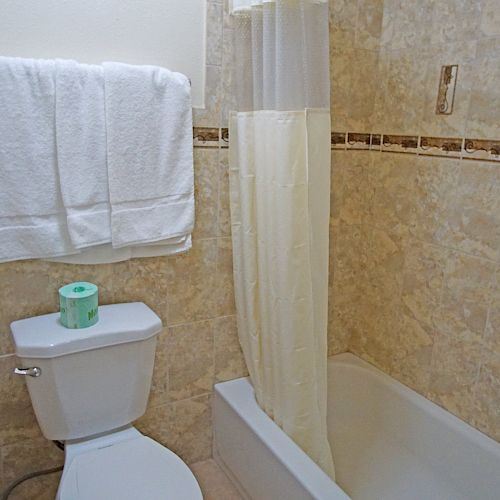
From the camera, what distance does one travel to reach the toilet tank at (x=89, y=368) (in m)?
1.39

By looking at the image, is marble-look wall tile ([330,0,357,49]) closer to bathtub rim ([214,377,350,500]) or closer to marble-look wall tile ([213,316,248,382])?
marble-look wall tile ([213,316,248,382])

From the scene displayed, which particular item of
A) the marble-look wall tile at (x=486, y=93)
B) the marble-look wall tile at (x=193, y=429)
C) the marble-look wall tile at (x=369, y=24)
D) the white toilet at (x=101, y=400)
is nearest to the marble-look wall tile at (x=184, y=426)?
the marble-look wall tile at (x=193, y=429)

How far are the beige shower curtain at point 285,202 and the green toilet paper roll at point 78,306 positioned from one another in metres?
0.51

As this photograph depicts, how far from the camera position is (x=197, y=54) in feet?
5.24

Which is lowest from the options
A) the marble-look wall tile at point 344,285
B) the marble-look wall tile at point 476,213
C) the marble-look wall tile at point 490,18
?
the marble-look wall tile at point 344,285

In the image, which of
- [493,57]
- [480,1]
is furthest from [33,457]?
[480,1]

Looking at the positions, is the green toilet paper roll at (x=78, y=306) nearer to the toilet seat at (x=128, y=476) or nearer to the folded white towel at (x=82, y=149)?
the folded white towel at (x=82, y=149)

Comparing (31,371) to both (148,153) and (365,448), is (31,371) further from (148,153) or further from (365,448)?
(365,448)

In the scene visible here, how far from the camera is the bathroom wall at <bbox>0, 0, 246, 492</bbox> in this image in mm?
1539

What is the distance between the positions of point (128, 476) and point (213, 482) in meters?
0.64

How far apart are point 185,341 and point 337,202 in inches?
32.8

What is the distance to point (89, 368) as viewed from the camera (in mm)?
1453

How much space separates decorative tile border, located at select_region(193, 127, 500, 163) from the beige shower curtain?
0.08 m

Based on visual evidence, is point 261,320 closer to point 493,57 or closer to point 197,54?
point 197,54
